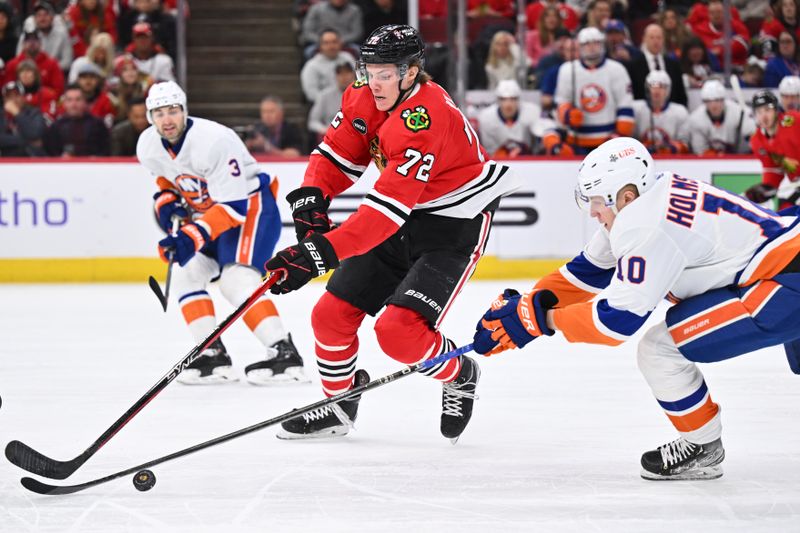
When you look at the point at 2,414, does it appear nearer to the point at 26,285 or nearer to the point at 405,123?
the point at 405,123

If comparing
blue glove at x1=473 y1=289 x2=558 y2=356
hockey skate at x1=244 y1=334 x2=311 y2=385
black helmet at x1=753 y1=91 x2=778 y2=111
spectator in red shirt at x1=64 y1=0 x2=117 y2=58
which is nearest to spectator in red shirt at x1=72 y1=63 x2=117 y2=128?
spectator in red shirt at x1=64 y1=0 x2=117 y2=58

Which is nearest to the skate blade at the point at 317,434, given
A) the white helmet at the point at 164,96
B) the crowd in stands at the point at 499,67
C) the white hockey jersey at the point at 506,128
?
the white helmet at the point at 164,96

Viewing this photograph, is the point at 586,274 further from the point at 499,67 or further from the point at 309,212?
the point at 499,67

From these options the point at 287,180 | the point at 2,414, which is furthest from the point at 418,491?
the point at 287,180

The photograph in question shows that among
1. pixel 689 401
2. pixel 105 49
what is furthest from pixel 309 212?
pixel 105 49

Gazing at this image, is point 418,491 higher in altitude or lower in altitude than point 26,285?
higher

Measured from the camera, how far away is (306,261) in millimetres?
3307

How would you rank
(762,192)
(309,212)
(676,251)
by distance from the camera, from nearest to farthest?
(676,251) < (309,212) < (762,192)

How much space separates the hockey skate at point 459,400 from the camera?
3.71m

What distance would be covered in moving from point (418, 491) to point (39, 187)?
549 centimetres

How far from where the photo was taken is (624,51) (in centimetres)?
866

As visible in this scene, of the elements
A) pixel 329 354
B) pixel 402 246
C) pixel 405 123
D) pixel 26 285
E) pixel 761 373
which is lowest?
pixel 26 285

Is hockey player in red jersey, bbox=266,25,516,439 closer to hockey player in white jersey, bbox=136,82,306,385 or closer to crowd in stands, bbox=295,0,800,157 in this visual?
hockey player in white jersey, bbox=136,82,306,385

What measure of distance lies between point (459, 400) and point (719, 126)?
5308 mm
